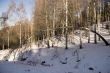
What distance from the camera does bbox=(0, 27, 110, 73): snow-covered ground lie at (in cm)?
1379

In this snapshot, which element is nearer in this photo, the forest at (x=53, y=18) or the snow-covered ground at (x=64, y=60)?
the snow-covered ground at (x=64, y=60)

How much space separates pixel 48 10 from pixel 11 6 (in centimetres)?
1125

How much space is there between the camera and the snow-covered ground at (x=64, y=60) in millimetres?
13789

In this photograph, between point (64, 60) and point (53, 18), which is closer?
point (64, 60)

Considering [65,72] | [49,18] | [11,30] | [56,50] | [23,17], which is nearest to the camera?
[65,72]

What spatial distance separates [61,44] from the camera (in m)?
26.5

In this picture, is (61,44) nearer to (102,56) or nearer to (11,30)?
(102,56)

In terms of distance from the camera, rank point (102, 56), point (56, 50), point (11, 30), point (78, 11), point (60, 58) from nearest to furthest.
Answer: point (102, 56) < point (60, 58) < point (56, 50) < point (78, 11) < point (11, 30)

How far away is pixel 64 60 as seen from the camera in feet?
65.7

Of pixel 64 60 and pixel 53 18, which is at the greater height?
pixel 53 18

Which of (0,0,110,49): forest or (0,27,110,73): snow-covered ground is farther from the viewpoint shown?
(0,0,110,49): forest

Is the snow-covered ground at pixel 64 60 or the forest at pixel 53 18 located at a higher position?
the forest at pixel 53 18

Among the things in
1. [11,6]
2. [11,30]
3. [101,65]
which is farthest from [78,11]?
[101,65]

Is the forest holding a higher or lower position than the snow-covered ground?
higher
